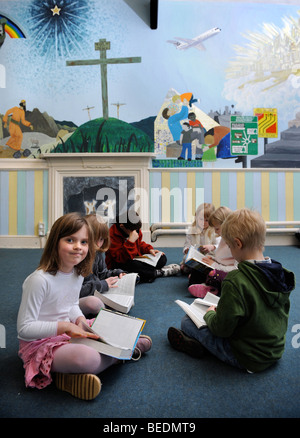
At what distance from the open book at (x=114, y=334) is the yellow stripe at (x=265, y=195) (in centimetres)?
328

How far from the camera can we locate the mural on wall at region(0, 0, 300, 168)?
395 centimetres

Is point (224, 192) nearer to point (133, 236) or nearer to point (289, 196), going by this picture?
point (289, 196)

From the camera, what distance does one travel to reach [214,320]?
3.47ft

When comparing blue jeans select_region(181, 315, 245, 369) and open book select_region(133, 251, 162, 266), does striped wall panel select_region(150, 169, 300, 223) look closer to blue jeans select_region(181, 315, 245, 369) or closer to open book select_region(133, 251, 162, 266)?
open book select_region(133, 251, 162, 266)

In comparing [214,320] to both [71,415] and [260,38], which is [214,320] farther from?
[260,38]

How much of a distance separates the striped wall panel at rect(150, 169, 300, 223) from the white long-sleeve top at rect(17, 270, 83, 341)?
2871mm

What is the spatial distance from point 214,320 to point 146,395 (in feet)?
1.01

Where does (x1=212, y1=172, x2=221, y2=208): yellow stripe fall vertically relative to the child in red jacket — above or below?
above

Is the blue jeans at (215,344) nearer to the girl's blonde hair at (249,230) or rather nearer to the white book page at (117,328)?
the white book page at (117,328)

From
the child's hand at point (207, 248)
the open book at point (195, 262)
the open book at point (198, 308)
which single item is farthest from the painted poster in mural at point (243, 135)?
the open book at point (198, 308)

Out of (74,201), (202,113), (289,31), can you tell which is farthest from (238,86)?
(74,201)

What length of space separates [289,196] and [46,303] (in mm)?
3676

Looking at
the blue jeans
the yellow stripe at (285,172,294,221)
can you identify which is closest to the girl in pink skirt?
the blue jeans

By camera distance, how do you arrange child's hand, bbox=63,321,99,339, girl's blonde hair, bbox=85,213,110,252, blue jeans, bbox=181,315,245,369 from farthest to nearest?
girl's blonde hair, bbox=85,213,110,252 < blue jeans, bbox=181,315,245,369 < child's hand, bbox=63,321,99,339
